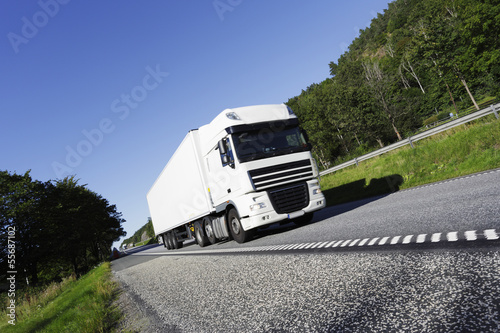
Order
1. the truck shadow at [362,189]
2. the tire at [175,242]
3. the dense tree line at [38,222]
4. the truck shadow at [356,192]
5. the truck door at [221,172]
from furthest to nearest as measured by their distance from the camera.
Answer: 1. the dense tree line at [38,222]
2. the tire at [175,242]
3. the truck shadow at [362,189]
4. the truck shadow at [356,192]
5. the truck door at [221,172]

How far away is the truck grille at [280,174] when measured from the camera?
848 cm

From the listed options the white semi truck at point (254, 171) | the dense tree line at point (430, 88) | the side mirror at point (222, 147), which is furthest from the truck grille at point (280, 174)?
the dense tree line at point (430, 88)

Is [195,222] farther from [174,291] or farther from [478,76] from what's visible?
[478,76]

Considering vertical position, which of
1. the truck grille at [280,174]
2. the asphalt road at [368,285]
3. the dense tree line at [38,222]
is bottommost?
the asphalt road at [368,285]

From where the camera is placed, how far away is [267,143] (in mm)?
8961

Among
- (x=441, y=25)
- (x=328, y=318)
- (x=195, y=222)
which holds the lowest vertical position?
(x=328, y=318)

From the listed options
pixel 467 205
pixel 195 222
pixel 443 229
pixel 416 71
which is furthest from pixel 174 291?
pixel 416 71

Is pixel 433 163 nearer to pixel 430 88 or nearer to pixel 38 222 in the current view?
pixel 38 222

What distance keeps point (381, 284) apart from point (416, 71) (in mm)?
73862

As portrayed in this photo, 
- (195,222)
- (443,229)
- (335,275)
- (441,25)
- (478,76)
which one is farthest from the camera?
(478,76)

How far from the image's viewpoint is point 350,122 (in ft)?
140

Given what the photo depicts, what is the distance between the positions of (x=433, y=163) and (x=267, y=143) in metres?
7.99

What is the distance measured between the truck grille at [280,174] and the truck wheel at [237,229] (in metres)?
1.41

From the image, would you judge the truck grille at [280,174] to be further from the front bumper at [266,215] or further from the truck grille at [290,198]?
the front bumper at [266,215]
